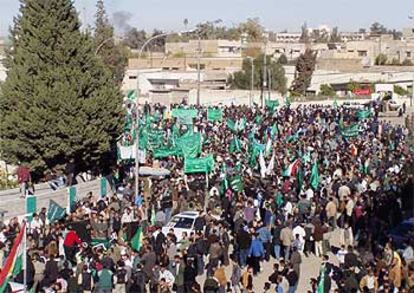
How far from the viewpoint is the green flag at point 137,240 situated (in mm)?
20347

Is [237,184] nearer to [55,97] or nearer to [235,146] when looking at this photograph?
[55,97]

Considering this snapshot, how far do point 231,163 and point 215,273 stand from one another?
575 inches

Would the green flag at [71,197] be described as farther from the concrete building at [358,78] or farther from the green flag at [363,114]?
the concrete building at [358,78]

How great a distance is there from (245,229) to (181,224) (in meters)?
2.13

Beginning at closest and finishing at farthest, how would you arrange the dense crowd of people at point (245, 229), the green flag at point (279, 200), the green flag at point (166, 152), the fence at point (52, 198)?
the dense crowd of people at point (245, 229), the green flag at point (279, 200), the fence at point (52, 198), the green flag at point (166, 152)

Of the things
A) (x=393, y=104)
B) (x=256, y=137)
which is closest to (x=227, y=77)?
(x=393, y=104)

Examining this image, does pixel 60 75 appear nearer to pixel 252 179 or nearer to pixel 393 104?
pixel 252 179

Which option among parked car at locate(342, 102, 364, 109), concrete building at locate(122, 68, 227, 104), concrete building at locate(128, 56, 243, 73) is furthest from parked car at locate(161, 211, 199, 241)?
concrete building at locate(128, 56, 243, 73)

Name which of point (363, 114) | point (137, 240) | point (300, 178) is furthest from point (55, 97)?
point (363, 114)

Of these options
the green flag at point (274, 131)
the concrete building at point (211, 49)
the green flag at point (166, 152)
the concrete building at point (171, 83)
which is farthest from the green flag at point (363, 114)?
the concrete building at point (211, 49)

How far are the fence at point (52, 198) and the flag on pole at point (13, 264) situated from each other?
911cm

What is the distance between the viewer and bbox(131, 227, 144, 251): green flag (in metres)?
20.3

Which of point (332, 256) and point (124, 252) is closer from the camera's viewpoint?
point (124, 252)

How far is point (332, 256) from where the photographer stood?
22688 mm
